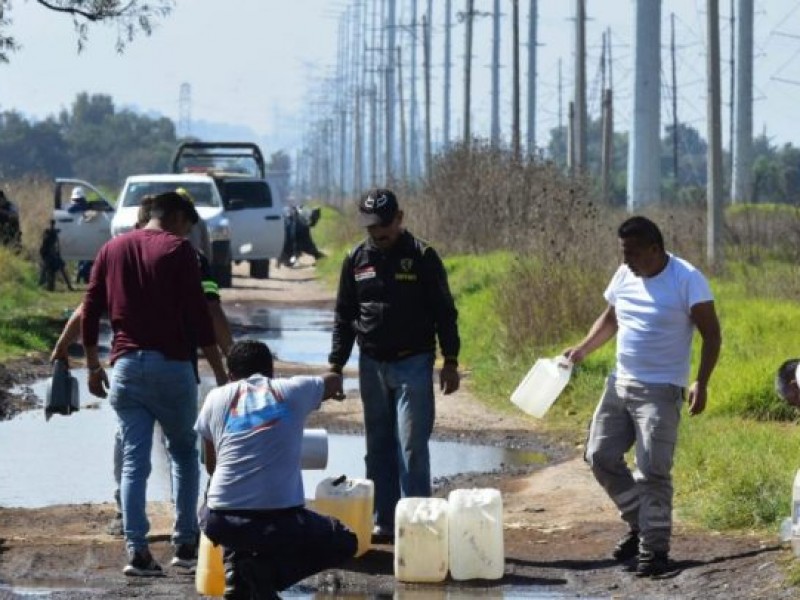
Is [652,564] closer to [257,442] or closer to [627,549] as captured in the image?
[627,549]

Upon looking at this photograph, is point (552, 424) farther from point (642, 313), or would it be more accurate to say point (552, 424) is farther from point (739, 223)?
point (739, 223)

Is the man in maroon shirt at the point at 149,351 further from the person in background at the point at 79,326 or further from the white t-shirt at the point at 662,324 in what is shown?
the white t-shirt at the point at 662,324

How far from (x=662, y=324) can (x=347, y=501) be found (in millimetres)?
1755

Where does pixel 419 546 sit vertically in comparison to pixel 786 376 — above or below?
below

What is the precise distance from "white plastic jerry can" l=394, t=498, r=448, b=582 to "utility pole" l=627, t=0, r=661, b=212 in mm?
30553

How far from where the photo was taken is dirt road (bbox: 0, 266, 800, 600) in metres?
10.1

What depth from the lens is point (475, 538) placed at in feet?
34.0

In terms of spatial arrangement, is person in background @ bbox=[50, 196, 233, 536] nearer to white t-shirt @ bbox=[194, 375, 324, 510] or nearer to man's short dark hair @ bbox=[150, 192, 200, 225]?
man's short dark hair @ bbox=[150, 192, 200, 225]

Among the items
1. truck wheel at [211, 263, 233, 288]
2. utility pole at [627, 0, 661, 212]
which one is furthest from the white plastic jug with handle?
utility pole at [627, 0, 661, 212]

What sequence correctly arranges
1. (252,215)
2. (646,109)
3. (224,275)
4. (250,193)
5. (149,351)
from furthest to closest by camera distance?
(646,109) → (250,193) → (252,215) → (224,275) → (149,351)

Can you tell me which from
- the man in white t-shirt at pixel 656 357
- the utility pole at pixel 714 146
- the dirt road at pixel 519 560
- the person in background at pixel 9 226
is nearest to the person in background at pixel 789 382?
the dirt road at pixel 519 560

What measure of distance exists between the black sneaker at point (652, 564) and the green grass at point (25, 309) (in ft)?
41.7

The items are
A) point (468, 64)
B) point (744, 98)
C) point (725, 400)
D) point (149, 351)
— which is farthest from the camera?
point (468, 64)

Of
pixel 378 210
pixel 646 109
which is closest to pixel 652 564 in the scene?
pixel 378 210
